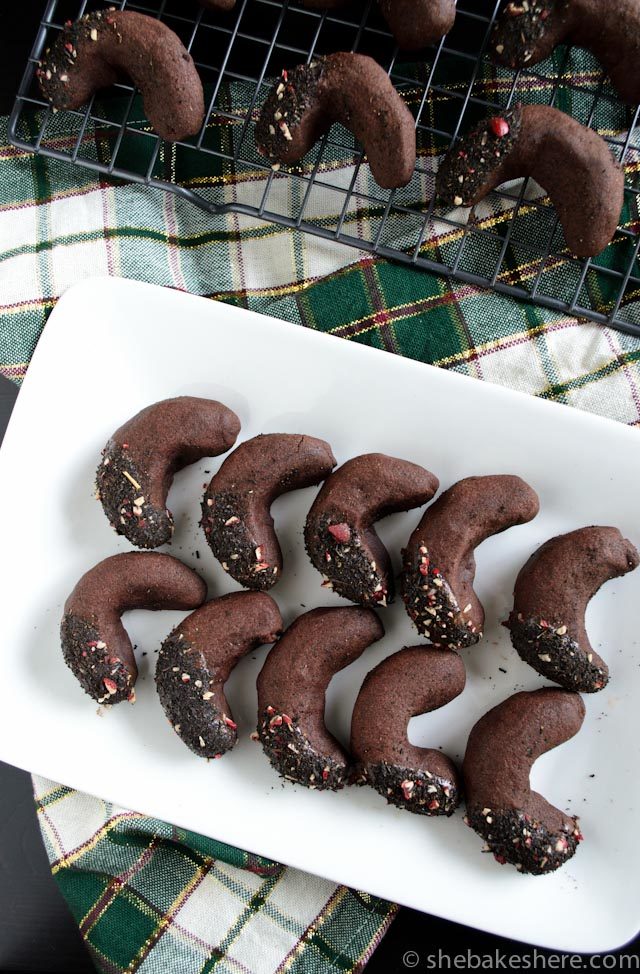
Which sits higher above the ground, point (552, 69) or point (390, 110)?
point (552, 69)

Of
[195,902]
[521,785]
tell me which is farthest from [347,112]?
[195,902]

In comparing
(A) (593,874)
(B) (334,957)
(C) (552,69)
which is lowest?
(B) (334,957)

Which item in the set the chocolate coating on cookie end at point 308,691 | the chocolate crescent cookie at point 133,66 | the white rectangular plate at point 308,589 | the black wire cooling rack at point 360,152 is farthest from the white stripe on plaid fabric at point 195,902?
the chocolate crescent cookie at point 133,66

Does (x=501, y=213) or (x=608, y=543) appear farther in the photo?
(x=501, y=213)

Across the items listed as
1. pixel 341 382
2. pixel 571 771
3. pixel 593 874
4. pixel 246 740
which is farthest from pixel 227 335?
pixel 593 874

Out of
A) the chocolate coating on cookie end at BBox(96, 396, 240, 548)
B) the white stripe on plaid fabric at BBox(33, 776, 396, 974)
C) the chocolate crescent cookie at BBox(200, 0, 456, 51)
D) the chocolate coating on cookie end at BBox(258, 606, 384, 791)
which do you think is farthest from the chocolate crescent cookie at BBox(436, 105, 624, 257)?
the white stripe on plaid fabric at BBox(33, 776, 396, 974)

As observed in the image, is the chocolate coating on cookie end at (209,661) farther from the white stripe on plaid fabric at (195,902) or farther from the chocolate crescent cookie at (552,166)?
the chocolate crescent cookie at (552,166)

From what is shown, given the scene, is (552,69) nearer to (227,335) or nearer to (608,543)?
(227,335)

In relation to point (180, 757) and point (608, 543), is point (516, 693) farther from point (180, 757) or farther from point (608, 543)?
point (180, 757)
